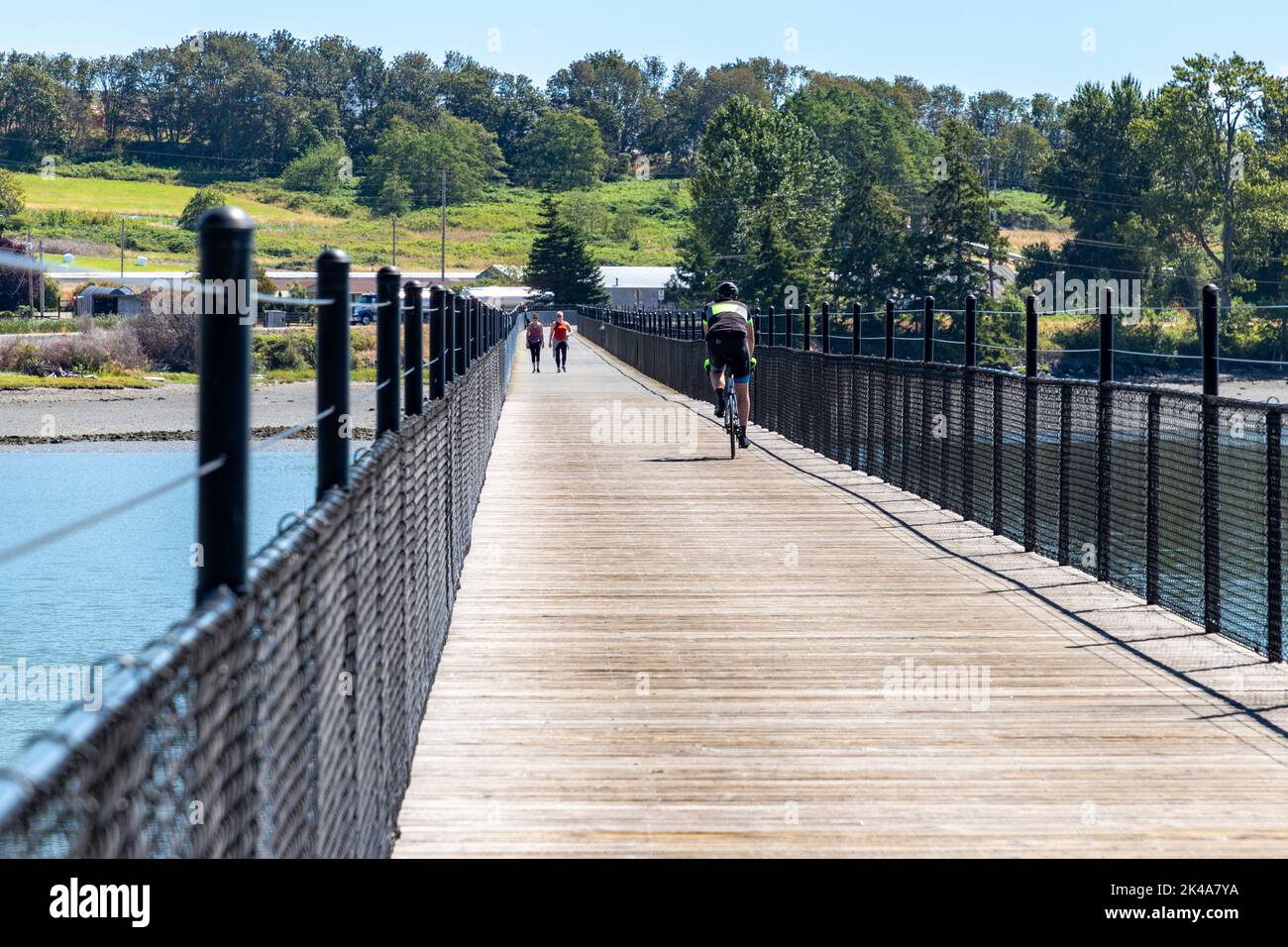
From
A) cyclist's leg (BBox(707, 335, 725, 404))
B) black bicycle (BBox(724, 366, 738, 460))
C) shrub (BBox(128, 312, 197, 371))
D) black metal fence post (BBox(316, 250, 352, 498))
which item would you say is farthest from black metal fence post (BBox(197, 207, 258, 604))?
shrub (BBox(128, 312, 197, 371))

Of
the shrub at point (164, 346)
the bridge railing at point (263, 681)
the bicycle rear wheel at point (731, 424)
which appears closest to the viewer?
the bridge railing at point (263, 681)

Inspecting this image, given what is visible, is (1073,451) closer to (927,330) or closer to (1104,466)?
(1104,466)

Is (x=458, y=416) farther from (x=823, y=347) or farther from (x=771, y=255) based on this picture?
(x=771, y=255)

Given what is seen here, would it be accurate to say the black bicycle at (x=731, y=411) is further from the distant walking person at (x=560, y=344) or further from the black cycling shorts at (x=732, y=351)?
the distant walking person at (x=560, y=344)

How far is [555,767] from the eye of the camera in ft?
22.7

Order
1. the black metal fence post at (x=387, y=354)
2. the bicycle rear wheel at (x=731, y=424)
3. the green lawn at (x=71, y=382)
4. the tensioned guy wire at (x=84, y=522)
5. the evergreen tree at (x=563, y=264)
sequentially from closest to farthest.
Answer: the tensioned guy wire at (x=84, y=522) < the black metal fence post at (x=387, y=354) < the bicycle rear wheel at (x=731, y=424) < the green lawn at (x=71, y=382) < the evergreen tree at (x=563, y=264)

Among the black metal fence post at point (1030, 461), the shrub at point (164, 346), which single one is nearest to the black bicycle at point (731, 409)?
the black metal fence post at point (1030, 461)

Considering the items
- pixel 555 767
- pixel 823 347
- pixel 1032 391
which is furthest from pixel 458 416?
pixel 823 347

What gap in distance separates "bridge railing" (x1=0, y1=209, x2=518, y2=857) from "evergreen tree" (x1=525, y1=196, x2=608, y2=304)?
171 meters

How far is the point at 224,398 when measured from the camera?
11.0 ft

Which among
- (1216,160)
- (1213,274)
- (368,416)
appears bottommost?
(368,416)

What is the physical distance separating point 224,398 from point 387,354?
3.55 metres

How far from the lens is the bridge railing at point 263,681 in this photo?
241 centimetres

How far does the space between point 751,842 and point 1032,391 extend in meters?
8.44
